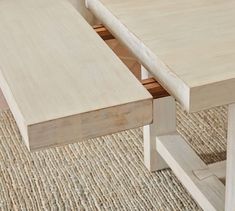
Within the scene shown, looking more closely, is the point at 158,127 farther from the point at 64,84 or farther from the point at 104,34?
the point at 64,84

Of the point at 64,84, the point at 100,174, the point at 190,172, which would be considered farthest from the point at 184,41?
the point at 100,174

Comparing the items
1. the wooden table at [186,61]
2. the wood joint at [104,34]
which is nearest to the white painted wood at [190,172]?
the wooden table at [186,61]

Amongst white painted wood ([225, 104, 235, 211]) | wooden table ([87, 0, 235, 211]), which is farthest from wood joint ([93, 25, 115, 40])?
white painted wood ([225, 104, 235, 211])

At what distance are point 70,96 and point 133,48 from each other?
207 millimetres

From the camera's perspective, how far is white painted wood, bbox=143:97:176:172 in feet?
4.41

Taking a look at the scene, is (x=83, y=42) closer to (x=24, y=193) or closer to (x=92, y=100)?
(x=92, y=100)

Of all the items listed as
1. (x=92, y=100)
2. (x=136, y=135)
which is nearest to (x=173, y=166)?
(x=136, y=135)

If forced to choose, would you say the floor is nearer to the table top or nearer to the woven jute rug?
the woven jute rug

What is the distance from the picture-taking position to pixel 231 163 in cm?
105

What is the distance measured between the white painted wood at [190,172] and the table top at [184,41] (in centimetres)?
34

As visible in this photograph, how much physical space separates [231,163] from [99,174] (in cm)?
46

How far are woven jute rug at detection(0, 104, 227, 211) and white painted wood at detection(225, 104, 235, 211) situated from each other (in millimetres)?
219

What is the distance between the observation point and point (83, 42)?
1.07 m

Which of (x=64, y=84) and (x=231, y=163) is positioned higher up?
(x=64, y=84)
